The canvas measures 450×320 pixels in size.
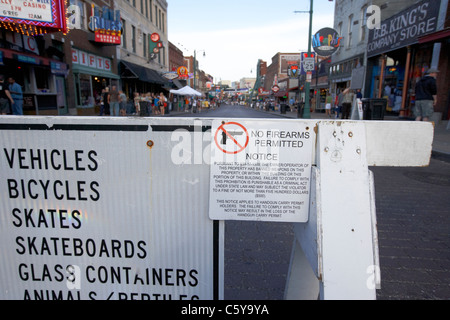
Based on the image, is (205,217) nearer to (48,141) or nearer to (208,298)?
(208,298)

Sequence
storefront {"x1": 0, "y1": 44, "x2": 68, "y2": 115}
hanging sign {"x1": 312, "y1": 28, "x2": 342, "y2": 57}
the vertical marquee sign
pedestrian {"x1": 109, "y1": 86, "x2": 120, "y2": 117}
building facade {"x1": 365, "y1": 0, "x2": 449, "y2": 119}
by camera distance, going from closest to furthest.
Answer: the vertical marquee sign → building facade {"x1": 365, "y1": 0, "x2": 449, "y2": 119} → storefront {"x1": 0, "y1": 44, "x2": 68, "y2": 115} → pedestrian {"x1": 109, "y1": 86, "x2": 120, "y2": 117} → hanging sign {"x1": 312, "y1": 28, "x2": 342, "y2": 57}

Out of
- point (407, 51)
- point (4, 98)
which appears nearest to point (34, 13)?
point (4, 98)

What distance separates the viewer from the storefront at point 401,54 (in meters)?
12.2

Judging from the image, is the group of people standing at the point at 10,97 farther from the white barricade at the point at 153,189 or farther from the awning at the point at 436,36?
the awning at the point at 436,36

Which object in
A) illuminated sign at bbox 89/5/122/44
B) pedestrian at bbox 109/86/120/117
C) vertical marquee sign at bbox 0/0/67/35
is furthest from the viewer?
illuminated sign at bbox 89/5/122/44

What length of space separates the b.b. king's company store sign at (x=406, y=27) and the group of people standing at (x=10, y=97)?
1730cm

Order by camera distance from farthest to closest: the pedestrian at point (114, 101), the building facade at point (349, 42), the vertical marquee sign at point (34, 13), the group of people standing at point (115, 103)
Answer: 1. the building facade at point (349, 42)
2. the group of people standing at point (115, 103)
3. the pedestrian at point (114, 101)
4. the vertical marquee sign at point (34, 13)

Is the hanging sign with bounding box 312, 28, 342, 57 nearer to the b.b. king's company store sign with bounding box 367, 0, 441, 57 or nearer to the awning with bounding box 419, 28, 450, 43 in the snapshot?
the b.b. king's company store sign with bounding box 367, 0, 441, 57

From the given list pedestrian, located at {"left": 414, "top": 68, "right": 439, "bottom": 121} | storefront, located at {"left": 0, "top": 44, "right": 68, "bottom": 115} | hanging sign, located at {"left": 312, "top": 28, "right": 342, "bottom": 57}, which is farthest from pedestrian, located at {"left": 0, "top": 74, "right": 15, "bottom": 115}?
hanging sign, located at {"left": 312, "top": 28, "right": 342, "bottom": 57}

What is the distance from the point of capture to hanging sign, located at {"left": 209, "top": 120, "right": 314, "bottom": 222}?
1297 millimetres

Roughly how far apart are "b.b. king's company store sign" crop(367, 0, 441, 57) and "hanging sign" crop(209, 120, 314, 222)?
1444 cm

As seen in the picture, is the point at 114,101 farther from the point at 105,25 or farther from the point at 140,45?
the point at 140,45

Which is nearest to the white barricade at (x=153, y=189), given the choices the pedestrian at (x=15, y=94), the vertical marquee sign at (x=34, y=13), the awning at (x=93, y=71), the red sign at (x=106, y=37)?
the vertical marquee sign at (x=34, y=13)
